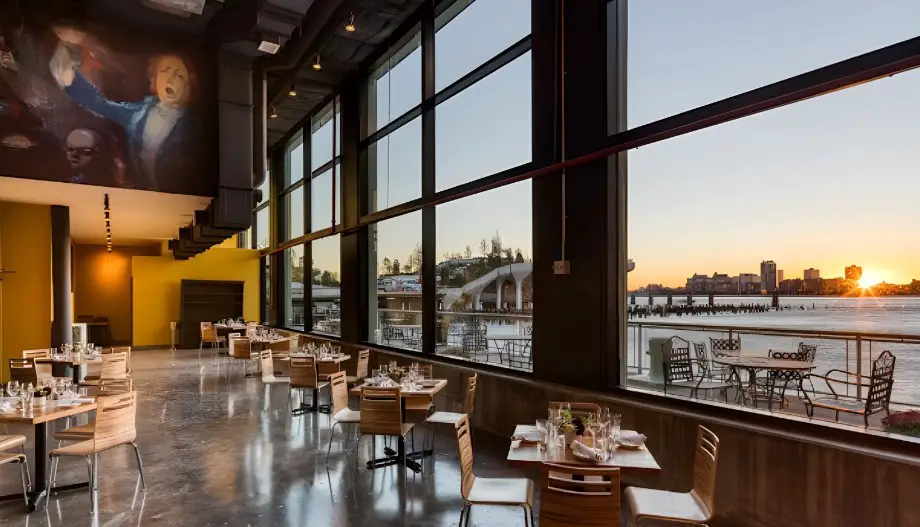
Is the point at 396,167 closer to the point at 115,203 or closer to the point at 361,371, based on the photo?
the point at 361,371

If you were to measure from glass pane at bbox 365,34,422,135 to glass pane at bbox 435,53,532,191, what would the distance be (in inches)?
43.1

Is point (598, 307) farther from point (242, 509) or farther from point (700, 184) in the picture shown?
point (242, 509)

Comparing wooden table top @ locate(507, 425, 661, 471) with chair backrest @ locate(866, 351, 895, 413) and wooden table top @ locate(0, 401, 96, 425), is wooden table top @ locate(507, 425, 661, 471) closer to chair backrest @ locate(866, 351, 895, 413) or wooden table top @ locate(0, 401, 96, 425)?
chair backrest @ locate(866, 351, 895, 413)

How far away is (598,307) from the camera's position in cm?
547

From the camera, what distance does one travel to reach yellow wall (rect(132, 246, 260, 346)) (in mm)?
17234

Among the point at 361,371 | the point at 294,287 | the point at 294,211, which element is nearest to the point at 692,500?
the point at 361,371

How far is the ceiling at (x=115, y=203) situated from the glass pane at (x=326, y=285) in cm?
307

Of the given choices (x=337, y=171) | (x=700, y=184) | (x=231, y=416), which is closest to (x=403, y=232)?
(x=337, y=171)

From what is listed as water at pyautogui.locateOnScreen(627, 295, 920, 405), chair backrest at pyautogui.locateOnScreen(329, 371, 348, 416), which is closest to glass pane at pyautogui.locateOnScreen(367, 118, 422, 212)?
chair backrest at pyautogui.locateOnScreen(329, 371, 348, 416)

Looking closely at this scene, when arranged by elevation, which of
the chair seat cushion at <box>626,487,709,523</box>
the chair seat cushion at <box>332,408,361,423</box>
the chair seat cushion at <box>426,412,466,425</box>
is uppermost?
the chair seat cushion at <box>626,487,709,523</box>

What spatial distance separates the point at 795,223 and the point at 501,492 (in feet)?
12.6

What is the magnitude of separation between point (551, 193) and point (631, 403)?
245cm

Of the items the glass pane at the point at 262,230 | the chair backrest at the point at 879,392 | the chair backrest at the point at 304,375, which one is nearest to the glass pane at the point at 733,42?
the chair backrest at the point at 879,392

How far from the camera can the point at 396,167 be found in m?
10.1
